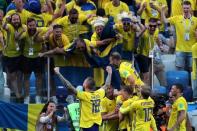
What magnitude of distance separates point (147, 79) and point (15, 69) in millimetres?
2917

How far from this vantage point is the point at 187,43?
909 inches

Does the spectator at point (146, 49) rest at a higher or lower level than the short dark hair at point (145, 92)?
higher

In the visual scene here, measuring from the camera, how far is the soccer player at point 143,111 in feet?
63.8

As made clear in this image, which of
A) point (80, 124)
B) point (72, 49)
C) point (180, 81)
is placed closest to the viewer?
point (80, 124)

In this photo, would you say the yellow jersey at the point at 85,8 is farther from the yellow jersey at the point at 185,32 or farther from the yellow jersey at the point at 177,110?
the yellow jersey at the point at 177,110

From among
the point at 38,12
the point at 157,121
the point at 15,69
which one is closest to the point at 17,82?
the point at 15,69

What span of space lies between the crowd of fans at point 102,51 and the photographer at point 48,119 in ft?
2.50

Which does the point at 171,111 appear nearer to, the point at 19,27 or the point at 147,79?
the point at 147,79

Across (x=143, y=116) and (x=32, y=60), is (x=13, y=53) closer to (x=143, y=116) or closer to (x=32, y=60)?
(x=32, y=60)

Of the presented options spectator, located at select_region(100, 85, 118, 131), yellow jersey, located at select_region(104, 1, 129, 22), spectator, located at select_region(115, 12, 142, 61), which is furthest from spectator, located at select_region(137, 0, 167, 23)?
spectator, located at select_region(100, 85, 118, 131)

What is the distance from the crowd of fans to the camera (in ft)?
65.3

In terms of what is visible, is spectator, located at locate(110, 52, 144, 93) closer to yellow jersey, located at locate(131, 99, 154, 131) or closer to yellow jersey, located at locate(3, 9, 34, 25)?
yellow jersey, located at locate(131, 99, 154, 131)

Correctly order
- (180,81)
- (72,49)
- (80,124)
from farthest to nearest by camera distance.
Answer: (180,81)
(72,49)
(80,124)

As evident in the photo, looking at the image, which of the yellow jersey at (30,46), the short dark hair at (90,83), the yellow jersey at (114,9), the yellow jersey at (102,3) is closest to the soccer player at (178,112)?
the short dark hair at (90,83)
